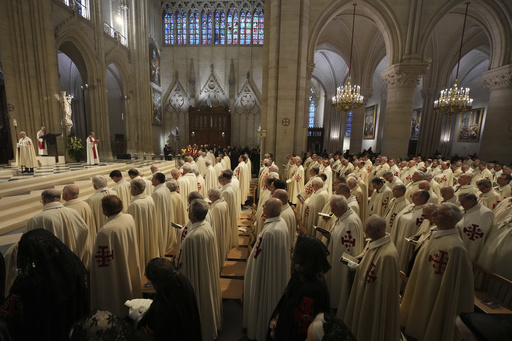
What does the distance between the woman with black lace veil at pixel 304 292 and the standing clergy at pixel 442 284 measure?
5.71 ft

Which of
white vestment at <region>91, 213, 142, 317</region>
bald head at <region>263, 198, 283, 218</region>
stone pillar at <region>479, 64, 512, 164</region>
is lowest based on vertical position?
white vestment at <region>91, 213, 142, 317</region>

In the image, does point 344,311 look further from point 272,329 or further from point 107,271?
point 107,271

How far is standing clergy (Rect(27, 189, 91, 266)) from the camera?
3.09 metres

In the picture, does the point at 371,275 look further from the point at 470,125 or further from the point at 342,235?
the point at 470,125

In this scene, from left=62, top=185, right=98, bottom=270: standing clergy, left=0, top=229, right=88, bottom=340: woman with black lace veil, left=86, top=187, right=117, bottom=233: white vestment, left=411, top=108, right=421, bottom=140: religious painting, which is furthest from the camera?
left=411, top=108, right=421, bottom=140: religious painting

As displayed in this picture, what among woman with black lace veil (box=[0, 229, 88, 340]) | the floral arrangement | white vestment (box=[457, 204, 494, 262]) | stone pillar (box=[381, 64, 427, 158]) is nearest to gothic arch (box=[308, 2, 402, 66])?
stone pillar (box=[381, 64, 427, 158])

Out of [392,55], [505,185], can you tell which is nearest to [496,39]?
[392,55]

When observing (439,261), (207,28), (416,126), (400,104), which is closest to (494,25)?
(400,104)

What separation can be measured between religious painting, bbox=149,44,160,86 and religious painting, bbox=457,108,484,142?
29994 mm

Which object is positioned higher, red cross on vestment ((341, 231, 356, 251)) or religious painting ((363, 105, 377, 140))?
religious painting ((363, 105, 377, 140))

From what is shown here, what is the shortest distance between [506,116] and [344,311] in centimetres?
Answer: 1718

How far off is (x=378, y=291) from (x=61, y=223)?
3.94 m

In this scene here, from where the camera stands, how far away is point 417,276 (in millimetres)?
2951

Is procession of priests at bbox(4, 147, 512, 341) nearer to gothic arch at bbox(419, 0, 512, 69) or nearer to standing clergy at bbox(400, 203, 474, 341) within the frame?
standing clergy at bbox(400, 203, 474, 341)
